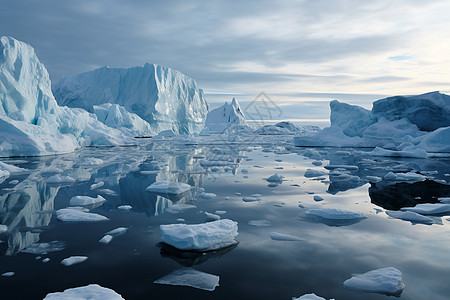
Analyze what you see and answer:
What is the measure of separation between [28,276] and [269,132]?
3021 inches

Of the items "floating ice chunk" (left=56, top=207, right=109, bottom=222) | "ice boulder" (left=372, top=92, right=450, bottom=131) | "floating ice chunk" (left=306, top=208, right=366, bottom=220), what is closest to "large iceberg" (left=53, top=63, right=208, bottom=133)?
"ice boulder" (left=372, top=92, right=450, bottom=131)

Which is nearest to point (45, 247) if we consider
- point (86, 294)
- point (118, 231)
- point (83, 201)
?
point (118, 231)

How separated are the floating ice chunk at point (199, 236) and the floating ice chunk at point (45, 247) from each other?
110cm

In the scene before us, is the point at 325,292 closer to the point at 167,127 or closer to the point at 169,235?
the point at 169,235

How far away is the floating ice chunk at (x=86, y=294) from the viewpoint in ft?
7.30

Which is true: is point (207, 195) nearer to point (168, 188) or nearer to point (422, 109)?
point (168, 188)

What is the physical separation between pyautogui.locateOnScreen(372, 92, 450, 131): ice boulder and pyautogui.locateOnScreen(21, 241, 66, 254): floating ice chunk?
24263mm

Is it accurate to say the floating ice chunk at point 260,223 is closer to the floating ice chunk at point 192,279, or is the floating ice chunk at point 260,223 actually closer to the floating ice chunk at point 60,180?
the floating ice chunk at point 192,279

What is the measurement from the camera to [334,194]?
21.3 feet

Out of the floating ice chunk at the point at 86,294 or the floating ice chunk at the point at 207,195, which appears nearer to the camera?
the floating ice chunk at the point at 86,294

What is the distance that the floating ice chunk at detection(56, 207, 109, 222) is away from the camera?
4430 mm

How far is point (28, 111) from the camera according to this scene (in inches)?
624

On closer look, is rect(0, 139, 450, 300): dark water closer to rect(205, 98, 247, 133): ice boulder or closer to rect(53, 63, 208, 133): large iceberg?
A: rect(53, 63, 208, 133): large iceberg

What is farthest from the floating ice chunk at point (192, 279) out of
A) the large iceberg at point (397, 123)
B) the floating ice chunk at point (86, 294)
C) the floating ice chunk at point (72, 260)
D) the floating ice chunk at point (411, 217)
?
the large iceberg at point (397, 123)
